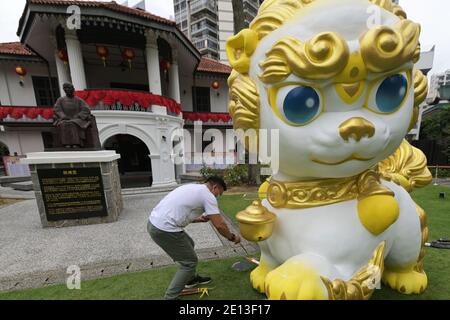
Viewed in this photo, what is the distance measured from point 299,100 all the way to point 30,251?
4.24 m

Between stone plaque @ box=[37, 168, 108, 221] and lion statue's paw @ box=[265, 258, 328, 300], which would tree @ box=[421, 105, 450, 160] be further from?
stone plaque @ box=[37, 168, 108, 221]

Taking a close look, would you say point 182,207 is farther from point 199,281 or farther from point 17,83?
point 17,83

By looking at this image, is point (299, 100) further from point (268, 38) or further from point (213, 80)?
point (213, 80)

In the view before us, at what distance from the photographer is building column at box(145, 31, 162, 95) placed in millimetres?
8125

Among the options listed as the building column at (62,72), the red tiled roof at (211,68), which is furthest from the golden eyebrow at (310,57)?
the red tiled roof at (211,68)

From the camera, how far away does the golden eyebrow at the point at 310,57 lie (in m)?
1.01

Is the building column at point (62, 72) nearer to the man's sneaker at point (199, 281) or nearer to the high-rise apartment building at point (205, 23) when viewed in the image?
the man's sneaker at point (199, 281)

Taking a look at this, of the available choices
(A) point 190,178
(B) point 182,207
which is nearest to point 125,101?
(A) point 190,178

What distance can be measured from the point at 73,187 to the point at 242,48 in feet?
14.2

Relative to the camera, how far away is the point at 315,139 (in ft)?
3.69

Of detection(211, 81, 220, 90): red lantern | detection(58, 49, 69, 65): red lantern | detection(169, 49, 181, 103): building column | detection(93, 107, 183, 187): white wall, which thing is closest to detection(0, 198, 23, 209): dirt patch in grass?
detection(93, 107, 183, 187): white wall

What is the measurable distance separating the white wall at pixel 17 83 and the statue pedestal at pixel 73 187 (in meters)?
9.86

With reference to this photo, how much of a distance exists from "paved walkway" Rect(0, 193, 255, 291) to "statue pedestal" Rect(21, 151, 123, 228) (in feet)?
0.74
